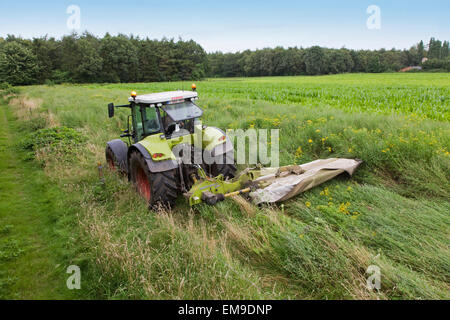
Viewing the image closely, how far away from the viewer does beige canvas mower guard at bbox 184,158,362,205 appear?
4359 millimetres

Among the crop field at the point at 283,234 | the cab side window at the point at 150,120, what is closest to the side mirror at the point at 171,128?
the cab side window at the point at 150,120

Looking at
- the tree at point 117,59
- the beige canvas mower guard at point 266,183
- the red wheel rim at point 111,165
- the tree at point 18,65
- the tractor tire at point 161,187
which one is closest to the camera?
the beige canvas mower guard at point 266,183

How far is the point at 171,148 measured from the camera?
5.24 metres

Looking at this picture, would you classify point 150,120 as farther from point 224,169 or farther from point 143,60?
point 143,60

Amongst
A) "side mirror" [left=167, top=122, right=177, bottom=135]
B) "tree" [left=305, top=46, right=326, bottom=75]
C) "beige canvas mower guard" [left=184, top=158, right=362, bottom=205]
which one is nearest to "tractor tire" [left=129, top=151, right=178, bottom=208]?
"beige canvas mower guard" [left=184, top=158, right=362, bottom=205]

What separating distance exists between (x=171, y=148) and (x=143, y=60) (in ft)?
178

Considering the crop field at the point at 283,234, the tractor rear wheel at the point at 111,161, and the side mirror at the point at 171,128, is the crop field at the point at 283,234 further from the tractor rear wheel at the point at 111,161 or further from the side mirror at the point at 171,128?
the side mirror at the point at 171,128

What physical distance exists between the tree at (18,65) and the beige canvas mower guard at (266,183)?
52.3m

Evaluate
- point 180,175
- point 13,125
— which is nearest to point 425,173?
point 180,175

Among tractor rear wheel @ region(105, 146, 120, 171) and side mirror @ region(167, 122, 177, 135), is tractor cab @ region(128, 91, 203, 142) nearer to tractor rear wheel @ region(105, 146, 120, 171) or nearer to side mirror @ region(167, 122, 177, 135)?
side mirror @ region(167, 122, 177, 135)

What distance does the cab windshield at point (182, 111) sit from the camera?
16.8ft

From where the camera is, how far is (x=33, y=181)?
6.84 metres

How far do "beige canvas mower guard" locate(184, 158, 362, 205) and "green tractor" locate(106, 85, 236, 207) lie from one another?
0.44m
